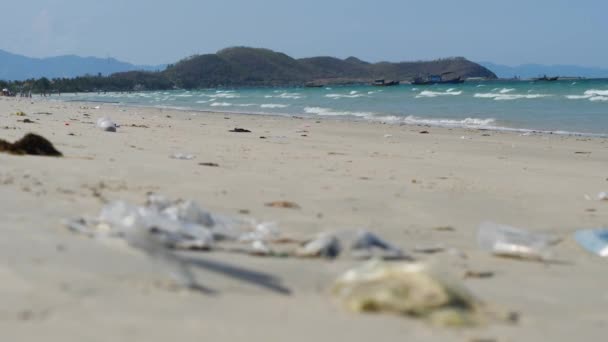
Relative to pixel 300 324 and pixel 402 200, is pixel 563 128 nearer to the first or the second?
pixel 402 200

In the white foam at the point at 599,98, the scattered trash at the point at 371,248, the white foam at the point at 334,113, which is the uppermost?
the scattered trash at the point at 371,248

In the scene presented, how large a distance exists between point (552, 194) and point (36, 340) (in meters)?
4.94

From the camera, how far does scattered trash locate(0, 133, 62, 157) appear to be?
576 cm

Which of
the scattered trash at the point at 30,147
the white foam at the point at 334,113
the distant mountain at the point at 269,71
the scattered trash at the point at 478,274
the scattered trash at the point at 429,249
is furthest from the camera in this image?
the distant mountain at the point at 269,71

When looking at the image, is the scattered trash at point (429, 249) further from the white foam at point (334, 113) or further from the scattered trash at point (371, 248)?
the white foam at point (334, 113)

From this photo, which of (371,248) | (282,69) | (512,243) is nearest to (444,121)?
(512,243)

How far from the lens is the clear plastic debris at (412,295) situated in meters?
2.19

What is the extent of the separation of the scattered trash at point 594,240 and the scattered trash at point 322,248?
1.55 metres

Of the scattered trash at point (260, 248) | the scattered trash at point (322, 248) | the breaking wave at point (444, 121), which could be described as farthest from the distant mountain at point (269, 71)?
the scattered trash at point (322, 248)

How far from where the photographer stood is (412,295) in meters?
2.23

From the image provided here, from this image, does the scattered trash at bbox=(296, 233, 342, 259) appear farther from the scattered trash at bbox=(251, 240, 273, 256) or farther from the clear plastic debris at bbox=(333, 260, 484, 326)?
the clear plastic debris at bbox=(333, 260, 484, 326)

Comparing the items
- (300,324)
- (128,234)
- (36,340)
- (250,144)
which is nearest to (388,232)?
(128,234)

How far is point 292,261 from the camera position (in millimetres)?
2861

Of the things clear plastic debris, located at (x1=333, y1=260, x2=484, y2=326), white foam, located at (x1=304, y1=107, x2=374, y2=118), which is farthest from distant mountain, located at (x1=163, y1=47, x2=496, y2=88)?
clear plastic debris, located at (x1=333, y1=260, x2=484, y2=326)
